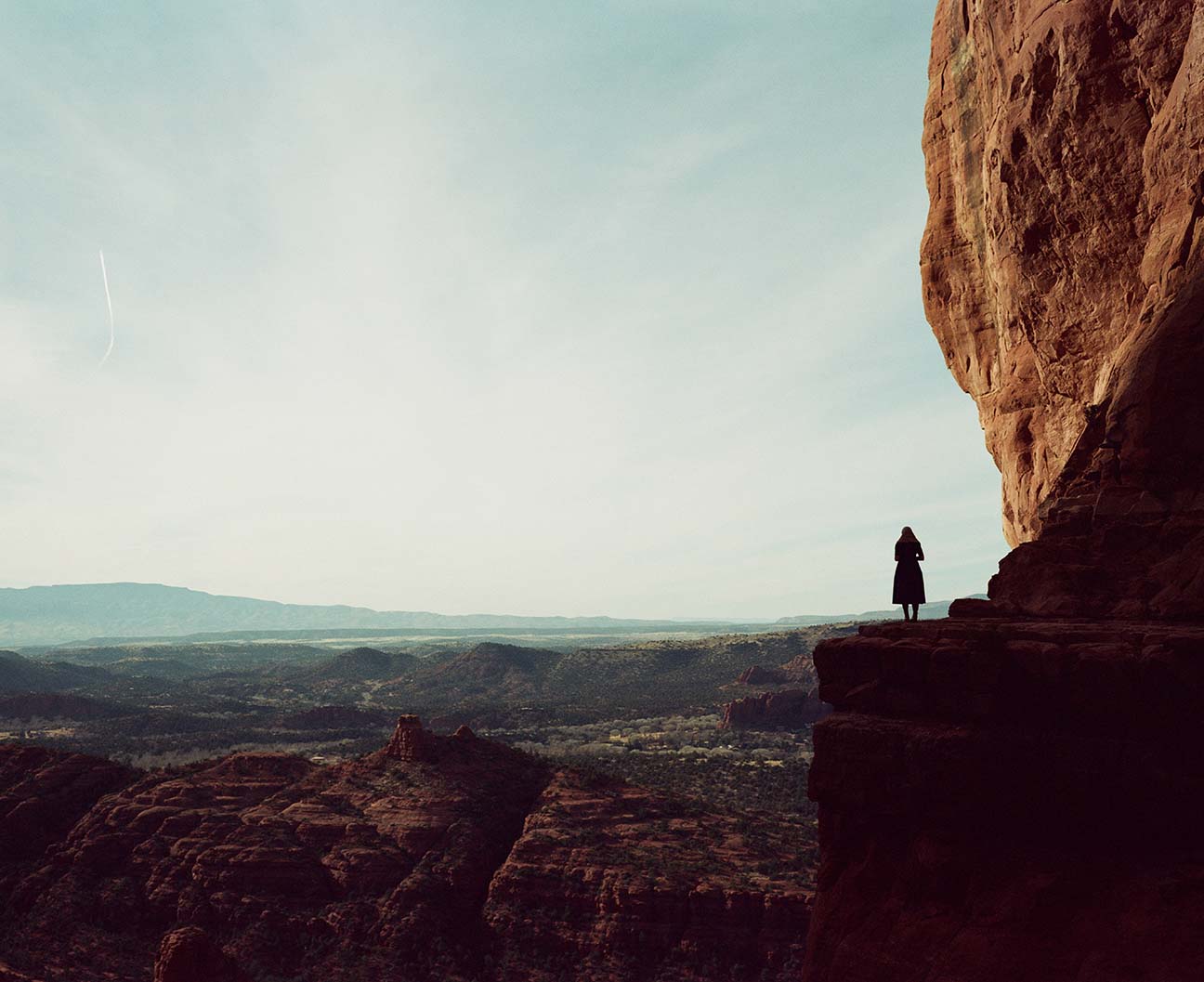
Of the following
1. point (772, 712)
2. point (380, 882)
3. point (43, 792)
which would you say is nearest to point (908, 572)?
point (380, 882)

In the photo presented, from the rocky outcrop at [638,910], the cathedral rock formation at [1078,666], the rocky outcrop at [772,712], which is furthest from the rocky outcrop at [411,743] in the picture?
the rocky outcrop at [772,712]

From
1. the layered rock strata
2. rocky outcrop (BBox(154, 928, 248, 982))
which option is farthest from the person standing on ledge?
rocky outcrop (BBox(154, 928, 248, 982))

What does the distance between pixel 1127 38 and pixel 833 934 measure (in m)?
16.0

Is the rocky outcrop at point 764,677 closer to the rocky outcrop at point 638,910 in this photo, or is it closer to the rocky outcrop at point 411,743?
the rocky outcrop at point 411,743

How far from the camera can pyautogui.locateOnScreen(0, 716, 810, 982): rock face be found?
2788 cm

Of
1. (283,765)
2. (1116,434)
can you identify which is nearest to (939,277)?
(1116,434)

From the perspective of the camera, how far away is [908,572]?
13750mm

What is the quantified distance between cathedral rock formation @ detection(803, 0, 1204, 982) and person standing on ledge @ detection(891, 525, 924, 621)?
1.95 metres

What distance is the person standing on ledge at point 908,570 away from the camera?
13.6 meters

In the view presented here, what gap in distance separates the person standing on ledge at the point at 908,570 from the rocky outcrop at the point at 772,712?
73.3 metres

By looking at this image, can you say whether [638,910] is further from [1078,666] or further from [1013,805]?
[1078,666]

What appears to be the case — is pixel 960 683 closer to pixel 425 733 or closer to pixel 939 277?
pixel 939 277

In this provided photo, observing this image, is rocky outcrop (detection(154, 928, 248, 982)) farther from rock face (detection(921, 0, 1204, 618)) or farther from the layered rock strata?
rock face (detection(921, 0, 1204, 618))

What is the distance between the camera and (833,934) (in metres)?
9.18
